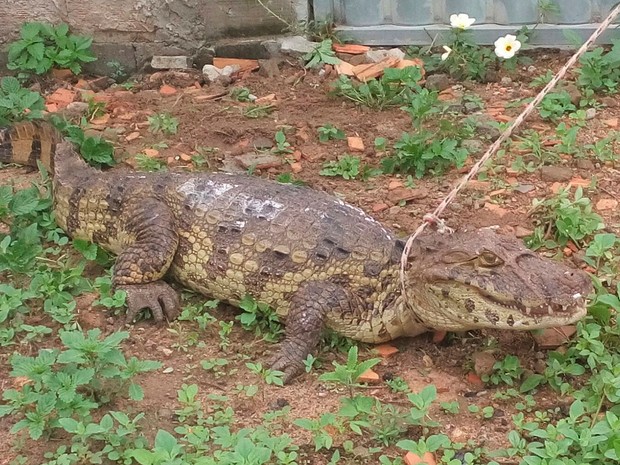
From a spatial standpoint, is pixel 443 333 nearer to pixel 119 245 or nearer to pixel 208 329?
pixel 208 329

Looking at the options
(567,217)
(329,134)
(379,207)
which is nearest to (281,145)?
(329,134)

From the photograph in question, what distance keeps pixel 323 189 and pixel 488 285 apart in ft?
6.07

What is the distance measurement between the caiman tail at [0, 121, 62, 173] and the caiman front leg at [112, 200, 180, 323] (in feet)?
A: 3.82

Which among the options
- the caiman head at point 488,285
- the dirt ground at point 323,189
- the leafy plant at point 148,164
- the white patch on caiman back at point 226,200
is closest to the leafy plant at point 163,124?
the dirt ground at point 323,189

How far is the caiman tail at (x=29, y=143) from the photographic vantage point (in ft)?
18.1

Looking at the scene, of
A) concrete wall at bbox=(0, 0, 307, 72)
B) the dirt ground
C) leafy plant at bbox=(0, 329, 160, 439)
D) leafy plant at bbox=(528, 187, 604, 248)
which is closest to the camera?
leafy plant at bbox=(0, 329, 160, 439)

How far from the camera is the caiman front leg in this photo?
4438 millimetres

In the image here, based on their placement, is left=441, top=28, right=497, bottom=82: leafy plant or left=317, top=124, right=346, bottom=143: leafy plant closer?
left=317, top=124, right=346, bottom=143: leafy plant

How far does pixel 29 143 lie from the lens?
568cm

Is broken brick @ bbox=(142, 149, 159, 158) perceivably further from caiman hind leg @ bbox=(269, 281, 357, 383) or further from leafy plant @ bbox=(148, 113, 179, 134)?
caiman hind leg @ bbox=(269, 281, 357, 383)

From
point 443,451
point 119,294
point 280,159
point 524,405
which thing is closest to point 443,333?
point 524,405

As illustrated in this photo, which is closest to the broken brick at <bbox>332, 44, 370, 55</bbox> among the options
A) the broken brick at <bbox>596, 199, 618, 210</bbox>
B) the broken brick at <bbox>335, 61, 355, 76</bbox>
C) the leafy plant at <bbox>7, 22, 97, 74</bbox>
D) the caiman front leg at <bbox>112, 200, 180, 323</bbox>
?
the broken brick at <bbox>335, 61, 355, 76</bbox>

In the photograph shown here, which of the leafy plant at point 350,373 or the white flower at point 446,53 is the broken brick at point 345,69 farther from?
the leafy plant at point 350,373

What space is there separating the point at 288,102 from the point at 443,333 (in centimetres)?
270
